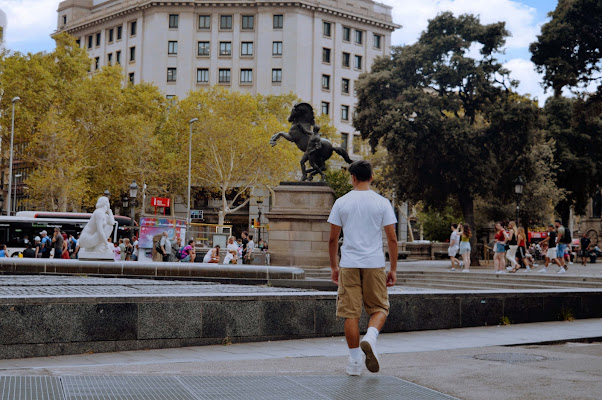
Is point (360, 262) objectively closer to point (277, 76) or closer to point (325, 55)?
point (277, 76)

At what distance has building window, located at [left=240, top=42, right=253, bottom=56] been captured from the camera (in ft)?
252

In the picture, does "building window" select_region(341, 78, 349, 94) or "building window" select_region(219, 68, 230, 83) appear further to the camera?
"building window" select_region(341, 78, 349, 94)

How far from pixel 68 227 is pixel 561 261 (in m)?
26.5

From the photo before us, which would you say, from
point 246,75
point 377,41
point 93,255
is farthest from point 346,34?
point 93,255

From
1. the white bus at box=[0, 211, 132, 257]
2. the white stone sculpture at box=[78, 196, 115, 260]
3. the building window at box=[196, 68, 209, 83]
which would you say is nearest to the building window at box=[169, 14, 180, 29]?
the building window at box=[196, 68, 209, 83]

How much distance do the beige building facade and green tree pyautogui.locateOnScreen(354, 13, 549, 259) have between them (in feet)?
121

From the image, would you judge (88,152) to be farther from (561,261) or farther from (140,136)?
(561,261)

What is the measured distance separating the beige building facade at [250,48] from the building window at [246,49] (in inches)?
4.0

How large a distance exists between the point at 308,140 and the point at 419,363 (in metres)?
19.1

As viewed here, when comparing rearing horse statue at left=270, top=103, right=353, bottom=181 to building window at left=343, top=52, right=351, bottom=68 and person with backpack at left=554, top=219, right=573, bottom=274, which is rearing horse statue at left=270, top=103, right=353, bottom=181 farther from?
building window at left=343, top=52, right=351, bottom=68

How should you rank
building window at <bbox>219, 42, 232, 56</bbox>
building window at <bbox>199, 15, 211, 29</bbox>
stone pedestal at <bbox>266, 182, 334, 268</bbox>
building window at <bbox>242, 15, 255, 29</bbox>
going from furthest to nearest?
building window at <bbox>199, 15, 211, 29</bbox> < building window at <bbox>242, 15, 255, 29</bbox> < building window at <bbox>219, 42, 232, 56</bbox> < stone pedestal at <bbox>266, 182, 334, 268</bbox>

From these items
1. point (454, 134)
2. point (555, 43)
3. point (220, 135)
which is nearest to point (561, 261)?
point (454, 134)

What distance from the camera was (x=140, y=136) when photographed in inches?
2064

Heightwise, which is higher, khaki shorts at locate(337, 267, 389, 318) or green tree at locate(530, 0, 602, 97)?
green tree at locate(530, 0, 602, 97)
